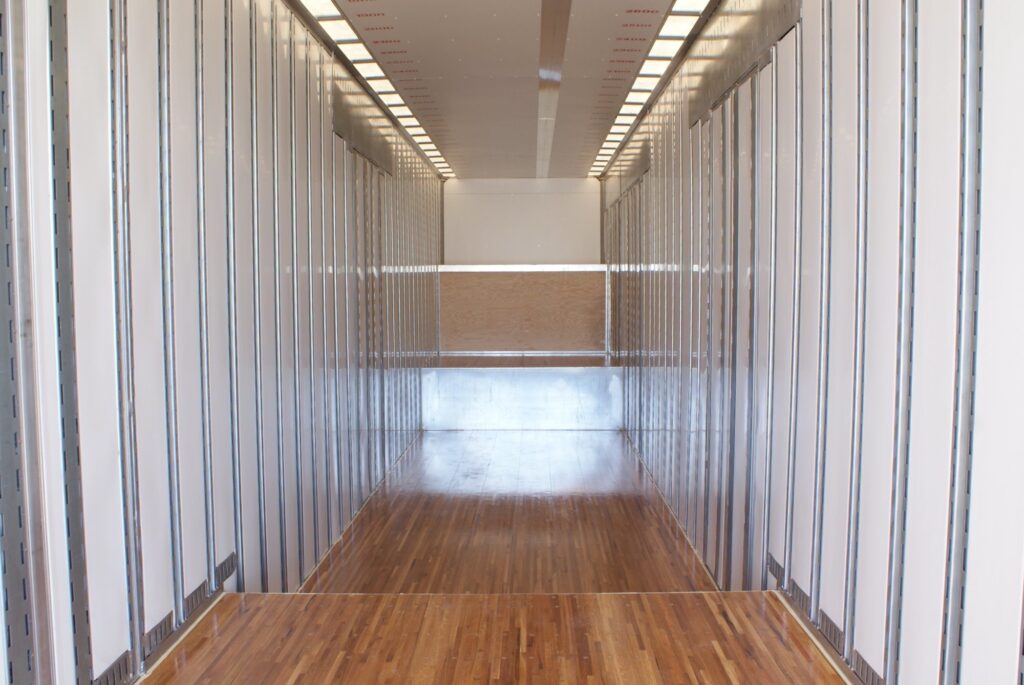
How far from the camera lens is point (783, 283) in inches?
182

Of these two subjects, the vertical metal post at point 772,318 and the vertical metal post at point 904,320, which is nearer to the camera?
the vertical metal post at point 904,320

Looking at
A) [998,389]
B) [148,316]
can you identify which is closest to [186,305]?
[148,316]

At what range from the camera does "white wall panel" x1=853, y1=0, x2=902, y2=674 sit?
3.06 metres

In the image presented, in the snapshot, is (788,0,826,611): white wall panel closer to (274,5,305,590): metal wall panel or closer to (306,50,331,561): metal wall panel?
(274,5,305,590): metal wall panel

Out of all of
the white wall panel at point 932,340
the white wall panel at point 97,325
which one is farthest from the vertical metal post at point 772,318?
the white wall panel at point 97,325

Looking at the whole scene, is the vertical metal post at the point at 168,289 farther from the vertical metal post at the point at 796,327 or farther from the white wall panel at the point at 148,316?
the vertical metal post at the point at 796,327

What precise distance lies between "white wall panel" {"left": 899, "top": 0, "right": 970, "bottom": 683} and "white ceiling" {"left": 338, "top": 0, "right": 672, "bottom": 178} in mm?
3718

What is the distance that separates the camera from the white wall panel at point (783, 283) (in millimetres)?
4465

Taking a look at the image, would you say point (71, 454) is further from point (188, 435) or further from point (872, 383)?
point (872, 383)

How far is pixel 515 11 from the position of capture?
6.16m

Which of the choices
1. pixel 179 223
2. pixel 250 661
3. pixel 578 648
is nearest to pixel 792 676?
pixel 578 648

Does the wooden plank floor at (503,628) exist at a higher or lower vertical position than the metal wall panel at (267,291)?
lower

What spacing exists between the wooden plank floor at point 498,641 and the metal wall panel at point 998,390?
1.23m

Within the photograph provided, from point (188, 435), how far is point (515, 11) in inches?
156
